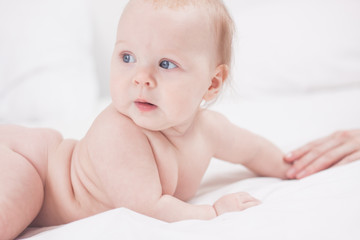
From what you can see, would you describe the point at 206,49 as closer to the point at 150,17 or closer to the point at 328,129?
the point at 150,17

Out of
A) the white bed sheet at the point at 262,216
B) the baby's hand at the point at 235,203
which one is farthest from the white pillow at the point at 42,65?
the baby's hand at the point at 235,203

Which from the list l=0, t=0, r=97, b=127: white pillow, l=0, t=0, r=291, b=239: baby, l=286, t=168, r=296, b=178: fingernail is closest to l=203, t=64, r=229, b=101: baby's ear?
l=0, t=0, r=291, b=239: baby

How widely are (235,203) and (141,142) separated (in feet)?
0.79

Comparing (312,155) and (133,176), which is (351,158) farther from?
(133,176)

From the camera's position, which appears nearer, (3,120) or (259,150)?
(259,150)

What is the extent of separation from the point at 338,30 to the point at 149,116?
1416mm

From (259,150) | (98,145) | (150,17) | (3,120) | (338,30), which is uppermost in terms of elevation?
(150,17)

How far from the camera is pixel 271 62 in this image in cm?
197

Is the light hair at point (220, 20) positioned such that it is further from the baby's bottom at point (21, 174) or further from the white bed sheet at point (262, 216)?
the baby's bottom at point (21, 174)

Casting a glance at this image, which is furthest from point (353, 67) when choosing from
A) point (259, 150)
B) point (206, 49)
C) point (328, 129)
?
point (206, 49)

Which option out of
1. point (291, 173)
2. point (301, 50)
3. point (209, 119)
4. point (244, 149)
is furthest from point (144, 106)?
point (301, 50)

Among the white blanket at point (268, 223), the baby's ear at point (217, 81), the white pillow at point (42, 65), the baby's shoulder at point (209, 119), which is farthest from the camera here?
the white pillow at point (42, 65)

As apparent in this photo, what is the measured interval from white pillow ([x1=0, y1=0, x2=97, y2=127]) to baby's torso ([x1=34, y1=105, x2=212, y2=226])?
2.54 feet

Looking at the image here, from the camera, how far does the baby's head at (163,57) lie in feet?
2.72
